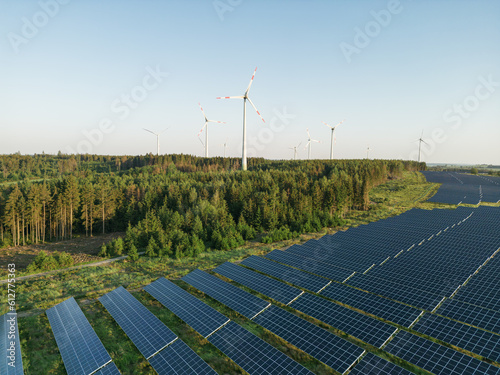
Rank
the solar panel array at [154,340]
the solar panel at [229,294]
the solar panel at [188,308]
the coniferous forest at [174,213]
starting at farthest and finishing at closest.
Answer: the coniferous forest at [174,213] < the solar panel at [229,294] < the solar panel at [188,308] < the solar panel array at [154,340]

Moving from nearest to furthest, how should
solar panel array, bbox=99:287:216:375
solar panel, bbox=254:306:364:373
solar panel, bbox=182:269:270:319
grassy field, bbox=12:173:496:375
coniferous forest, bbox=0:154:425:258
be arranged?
1. solar panel, bbox=254:306:364:373
2. solar panel array, bbox=99:287:216:375
3. grassy field, bbox=12:173:496:375
4. solar panel, bbox=182:269:270:319
5. coniferous forest, bbox=0:154:425:258

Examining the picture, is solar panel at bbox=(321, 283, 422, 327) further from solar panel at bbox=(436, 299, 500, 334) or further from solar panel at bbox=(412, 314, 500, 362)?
solar panel at bbox=(436, 299, 500, 334)

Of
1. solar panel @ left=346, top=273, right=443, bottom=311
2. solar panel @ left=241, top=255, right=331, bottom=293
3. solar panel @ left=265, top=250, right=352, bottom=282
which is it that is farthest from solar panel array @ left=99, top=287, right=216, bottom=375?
solar panel @ left=346, top=273, right=443, bottom=311

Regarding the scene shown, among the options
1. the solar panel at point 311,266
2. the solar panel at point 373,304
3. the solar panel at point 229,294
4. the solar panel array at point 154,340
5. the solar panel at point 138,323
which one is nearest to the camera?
the solar panel array at point 154,340

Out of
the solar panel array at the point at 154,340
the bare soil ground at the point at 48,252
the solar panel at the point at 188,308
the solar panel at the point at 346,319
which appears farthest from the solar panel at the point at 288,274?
the bare soil ground at the point at 48,252

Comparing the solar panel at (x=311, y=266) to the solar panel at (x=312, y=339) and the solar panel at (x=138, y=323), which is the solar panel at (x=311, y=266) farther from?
the solar panel at (x=138, y=323)

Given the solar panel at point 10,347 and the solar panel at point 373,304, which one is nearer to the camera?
the solar panel at point 10,347
